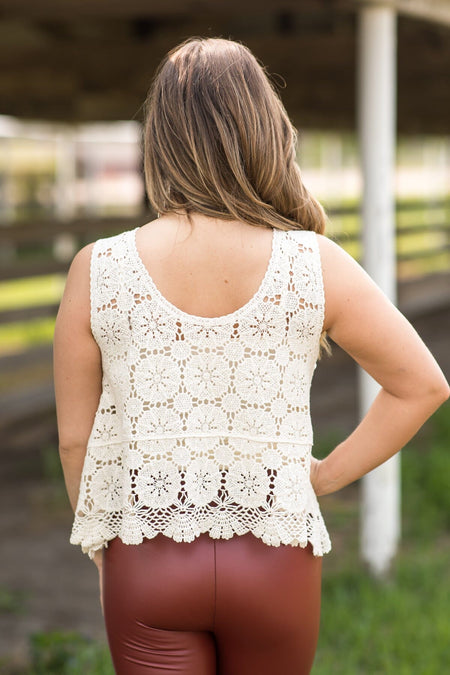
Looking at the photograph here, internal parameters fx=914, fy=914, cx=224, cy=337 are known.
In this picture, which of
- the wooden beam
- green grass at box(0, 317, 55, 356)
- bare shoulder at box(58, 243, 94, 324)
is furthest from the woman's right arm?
green grass at box(0, 317, 55, 356)

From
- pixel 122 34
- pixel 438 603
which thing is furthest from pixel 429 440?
pixel 122 34

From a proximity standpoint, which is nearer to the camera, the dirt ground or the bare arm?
the bare arm

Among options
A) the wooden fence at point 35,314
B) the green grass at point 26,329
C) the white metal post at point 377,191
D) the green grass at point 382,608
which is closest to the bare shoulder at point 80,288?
the green grass at point 382,608

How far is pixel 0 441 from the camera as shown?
5.55 meters

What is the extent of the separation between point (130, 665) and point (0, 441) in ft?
13.6

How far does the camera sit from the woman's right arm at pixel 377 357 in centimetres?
149

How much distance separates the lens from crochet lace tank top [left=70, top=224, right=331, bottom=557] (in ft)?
4.83

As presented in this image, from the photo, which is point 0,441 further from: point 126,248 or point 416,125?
point 416,125

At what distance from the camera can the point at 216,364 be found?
149cm

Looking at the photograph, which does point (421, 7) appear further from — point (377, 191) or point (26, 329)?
point (26, 329)

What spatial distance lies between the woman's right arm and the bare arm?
1.31 feet

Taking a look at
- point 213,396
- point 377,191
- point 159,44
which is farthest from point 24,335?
point 213,396

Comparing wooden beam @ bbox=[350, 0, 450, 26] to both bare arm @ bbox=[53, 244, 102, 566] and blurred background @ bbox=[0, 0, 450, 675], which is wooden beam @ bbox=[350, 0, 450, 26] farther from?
bare arm @ bbox=[53, 244, 102, 566]

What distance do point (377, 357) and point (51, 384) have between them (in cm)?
452
